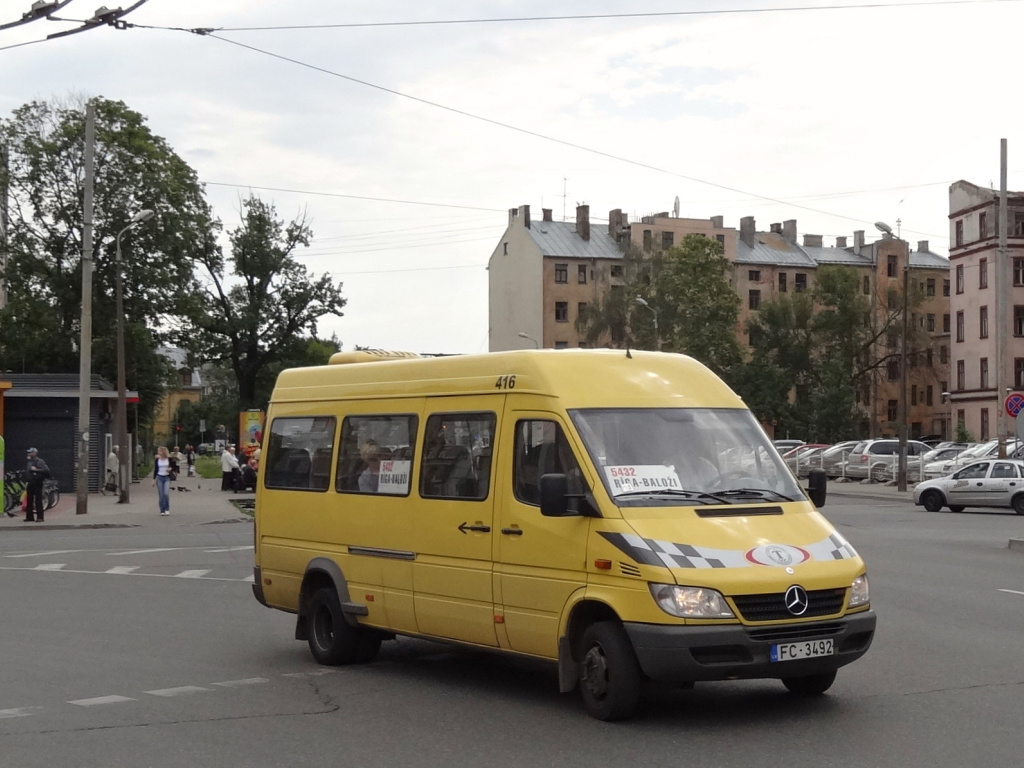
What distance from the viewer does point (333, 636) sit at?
1097 centimetres

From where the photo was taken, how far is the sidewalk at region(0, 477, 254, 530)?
3288 centimetres

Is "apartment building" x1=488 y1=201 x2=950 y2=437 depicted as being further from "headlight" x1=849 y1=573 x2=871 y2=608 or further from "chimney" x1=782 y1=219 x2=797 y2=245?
"headlight" x1=849 y1=573 x2=871 y2=608

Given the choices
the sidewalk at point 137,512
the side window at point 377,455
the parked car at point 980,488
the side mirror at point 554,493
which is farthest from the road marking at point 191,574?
the parked car at point 980,488

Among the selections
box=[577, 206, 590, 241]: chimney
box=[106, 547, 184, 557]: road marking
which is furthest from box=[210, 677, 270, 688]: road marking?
box=[577, 206, 590, 241]: chimney

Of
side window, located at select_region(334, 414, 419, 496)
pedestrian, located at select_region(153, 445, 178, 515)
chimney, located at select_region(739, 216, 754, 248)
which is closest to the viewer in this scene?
side window, located at select_region(334, 414, 419, 496)

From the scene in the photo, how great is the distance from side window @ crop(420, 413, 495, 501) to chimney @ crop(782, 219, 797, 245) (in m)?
118

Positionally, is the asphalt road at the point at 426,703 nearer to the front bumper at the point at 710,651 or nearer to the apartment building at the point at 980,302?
the front bumper at the point at 710,651

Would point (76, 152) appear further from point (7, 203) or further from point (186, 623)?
point (186, 623)

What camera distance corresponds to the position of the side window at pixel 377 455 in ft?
34.3

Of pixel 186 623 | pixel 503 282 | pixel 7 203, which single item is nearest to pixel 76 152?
pixel 7 203

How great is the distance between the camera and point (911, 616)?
1375 centimetres

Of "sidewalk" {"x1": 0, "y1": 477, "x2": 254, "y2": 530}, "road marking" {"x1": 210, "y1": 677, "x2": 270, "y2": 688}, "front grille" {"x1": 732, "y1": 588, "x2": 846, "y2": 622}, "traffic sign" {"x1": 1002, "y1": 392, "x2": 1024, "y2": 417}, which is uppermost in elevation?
"traffic sign" {"x1": 1002, "y1": 392, "x2": 1024, "y2": 417}

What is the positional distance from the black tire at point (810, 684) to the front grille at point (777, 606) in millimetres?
797

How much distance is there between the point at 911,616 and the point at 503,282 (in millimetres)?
107373
